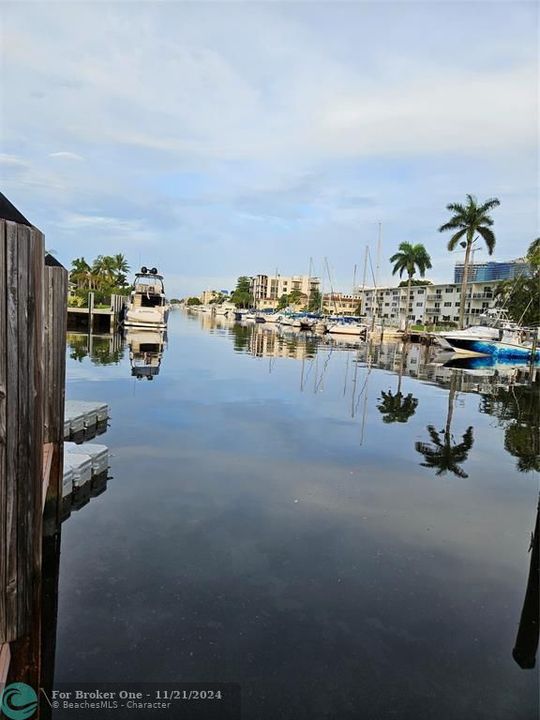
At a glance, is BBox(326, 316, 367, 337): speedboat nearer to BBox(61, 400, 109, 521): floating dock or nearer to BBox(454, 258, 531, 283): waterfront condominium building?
BBox(454, 258, 531, 283): waterfront condominium building

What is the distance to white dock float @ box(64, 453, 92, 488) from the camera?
770 centimetres

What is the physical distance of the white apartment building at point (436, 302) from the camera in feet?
295

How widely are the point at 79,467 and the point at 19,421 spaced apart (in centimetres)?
541

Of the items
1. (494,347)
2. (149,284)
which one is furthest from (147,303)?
(494,347)

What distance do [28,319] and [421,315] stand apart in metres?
109

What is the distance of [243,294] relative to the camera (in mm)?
183875

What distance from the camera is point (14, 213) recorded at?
2.60 m

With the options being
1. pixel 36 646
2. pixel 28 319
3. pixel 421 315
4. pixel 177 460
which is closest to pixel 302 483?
pixel 177 460

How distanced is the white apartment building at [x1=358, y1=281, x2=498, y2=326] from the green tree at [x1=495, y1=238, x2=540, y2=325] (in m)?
19.0

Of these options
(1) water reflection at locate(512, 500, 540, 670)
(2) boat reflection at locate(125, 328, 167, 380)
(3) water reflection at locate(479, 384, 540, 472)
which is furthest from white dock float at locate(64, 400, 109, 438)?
(3) water reflection at locate(479, 384, 540, 472)

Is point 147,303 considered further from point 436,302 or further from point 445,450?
point 436,302

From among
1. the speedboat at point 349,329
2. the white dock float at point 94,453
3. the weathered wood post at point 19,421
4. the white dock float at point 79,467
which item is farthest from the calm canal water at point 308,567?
the speedboat at point 349,329

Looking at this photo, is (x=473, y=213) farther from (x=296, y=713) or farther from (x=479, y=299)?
(x=296, y=713)

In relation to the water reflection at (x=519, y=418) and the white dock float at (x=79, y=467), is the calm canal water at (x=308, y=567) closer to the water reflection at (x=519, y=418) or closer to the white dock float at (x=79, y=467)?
the water reflection at (x=519, y=418)
